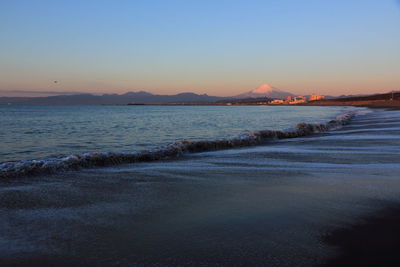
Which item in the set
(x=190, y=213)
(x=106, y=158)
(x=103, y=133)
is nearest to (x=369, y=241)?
(x=190, y=213)

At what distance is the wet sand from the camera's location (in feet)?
9.91

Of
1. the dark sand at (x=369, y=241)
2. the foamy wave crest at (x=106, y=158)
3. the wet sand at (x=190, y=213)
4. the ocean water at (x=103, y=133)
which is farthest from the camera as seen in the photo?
the ocean water at (x=103, y=133)

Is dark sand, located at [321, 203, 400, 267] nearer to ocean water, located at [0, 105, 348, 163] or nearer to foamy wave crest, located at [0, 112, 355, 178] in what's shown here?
foamy wave crest, located at [0, 112, 355, 178]

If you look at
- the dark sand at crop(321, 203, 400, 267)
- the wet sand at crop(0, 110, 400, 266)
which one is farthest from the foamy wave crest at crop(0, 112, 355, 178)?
the dark sand at crop(321, 203, 400, 267)

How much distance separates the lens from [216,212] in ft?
14.0

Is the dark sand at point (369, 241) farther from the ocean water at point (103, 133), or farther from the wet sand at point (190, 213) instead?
the ocean water at point (103, 133)

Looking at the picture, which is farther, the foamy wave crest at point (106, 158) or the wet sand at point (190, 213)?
the foamy wave crest at point (106, 158)

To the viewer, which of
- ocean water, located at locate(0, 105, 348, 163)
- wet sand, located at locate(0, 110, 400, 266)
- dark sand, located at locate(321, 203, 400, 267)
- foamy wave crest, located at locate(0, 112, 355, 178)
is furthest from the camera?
ocean water, located at locate(0, 105, 348, 163)

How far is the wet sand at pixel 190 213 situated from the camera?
9.91 feet

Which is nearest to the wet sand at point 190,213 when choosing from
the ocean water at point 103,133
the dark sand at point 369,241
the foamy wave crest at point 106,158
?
the dark sand at point 369,241

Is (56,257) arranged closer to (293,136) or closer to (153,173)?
(153,173)

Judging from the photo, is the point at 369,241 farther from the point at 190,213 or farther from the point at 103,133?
the point at 103,133

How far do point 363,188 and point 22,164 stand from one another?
700 cm

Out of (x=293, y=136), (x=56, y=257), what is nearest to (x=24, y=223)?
(x=56, y=257)
